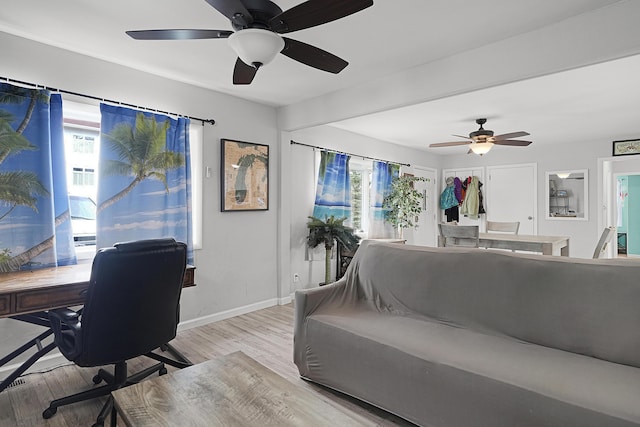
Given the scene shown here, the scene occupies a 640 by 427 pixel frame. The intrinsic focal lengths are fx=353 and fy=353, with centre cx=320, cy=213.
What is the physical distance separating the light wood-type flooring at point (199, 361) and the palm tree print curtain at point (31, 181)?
815 mm

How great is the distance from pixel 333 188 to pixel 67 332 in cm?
352

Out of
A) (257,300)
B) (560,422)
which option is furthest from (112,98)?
(560,422)

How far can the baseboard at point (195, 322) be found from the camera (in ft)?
8.46

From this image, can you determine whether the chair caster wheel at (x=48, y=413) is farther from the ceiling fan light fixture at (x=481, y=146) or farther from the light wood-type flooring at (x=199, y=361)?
the ceiling fan light fixture at (x=481, y=146)

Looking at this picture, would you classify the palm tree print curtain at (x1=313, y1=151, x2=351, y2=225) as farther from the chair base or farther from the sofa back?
the chair base

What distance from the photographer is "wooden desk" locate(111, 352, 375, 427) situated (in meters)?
1.29

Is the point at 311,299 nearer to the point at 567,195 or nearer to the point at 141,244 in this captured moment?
the point at 141,244

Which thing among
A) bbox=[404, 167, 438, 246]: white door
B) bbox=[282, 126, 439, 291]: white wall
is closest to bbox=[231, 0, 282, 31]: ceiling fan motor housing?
bbox=[282, 126, 439, 291]: white wall

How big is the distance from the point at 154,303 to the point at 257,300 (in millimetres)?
2133

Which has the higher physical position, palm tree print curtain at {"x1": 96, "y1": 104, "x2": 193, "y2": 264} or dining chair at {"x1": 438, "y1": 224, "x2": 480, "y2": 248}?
palm tree print curtain at {"x1": 96, "y1": 104, "x2": 193, "y2": 264}

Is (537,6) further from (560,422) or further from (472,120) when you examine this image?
(472,120)

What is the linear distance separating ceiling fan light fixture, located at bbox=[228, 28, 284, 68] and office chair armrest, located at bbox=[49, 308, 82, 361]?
1.66m

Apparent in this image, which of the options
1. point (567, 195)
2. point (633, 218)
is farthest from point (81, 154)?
point (633, 218)

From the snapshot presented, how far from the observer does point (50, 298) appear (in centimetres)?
210
